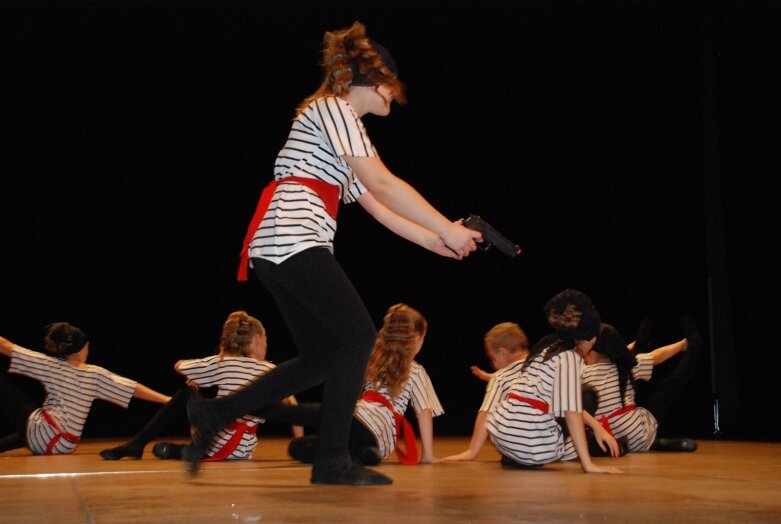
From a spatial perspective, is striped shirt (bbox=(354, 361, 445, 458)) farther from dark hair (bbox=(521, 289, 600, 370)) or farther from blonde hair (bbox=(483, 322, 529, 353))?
dark hair (bbox=(521, 289, 600, 370))

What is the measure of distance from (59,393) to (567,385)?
2.28m

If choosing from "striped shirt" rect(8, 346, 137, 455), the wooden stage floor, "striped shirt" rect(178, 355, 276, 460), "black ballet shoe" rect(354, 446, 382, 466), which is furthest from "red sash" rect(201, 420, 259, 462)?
"striped shirt" rect(8, 346, 137, 455)

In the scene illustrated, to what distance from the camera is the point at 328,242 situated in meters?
2.24

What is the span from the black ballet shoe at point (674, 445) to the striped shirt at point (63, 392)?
2.20 meters

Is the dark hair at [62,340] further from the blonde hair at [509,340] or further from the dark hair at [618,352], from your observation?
the dark hair at [618,352]

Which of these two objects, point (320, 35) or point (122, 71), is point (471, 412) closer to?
point (320, 35)

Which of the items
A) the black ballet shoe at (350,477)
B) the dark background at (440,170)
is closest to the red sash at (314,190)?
the black ballet shoe at (350,477)

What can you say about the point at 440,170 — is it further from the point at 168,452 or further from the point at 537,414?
the point at 537,414

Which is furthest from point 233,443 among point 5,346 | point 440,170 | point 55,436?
point 440,170

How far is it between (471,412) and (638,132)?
6.91ft

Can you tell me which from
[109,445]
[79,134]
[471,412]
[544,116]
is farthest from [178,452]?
[544,116]

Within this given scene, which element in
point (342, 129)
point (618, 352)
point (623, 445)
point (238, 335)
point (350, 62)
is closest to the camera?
point (342, 129)

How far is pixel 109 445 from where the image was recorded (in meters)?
4.95

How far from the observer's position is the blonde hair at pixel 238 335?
3.75 metres
